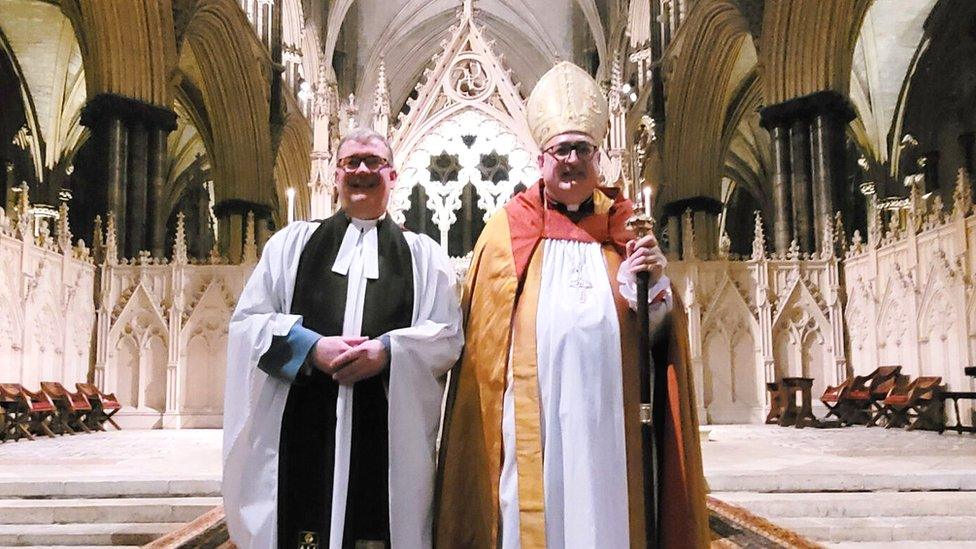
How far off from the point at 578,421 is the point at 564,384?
0.11 meters

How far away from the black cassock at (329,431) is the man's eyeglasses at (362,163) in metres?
0.29

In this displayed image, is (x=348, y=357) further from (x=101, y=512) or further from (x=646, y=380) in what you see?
(x=101, y=512)

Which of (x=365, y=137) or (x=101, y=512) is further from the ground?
(x=365, y=137)

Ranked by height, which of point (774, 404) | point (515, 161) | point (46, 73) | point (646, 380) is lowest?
point (774, 404)

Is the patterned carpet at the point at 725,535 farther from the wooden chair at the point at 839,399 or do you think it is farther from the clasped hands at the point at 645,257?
the wooden chair at the point at 839,399

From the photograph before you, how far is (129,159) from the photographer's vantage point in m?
11.7

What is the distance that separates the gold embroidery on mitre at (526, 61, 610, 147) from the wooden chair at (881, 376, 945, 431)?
6779 millimetres

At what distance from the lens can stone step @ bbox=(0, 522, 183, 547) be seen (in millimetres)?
4121

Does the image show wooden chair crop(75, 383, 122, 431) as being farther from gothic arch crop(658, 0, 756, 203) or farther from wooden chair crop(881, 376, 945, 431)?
gothic arch crop(658, 0, 756, 203)

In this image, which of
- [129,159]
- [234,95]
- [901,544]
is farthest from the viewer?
[234,95]

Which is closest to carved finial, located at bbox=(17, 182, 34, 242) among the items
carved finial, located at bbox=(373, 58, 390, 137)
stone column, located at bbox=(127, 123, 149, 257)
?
stone column, located at bbox=(127, 123, 149, 257)

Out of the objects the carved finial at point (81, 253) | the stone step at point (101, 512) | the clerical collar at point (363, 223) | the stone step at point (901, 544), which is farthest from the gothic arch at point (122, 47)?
the stone step at point (901, 544)

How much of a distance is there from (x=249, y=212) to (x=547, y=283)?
15275 millimetres

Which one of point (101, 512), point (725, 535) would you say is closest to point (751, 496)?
point (725, 535)
